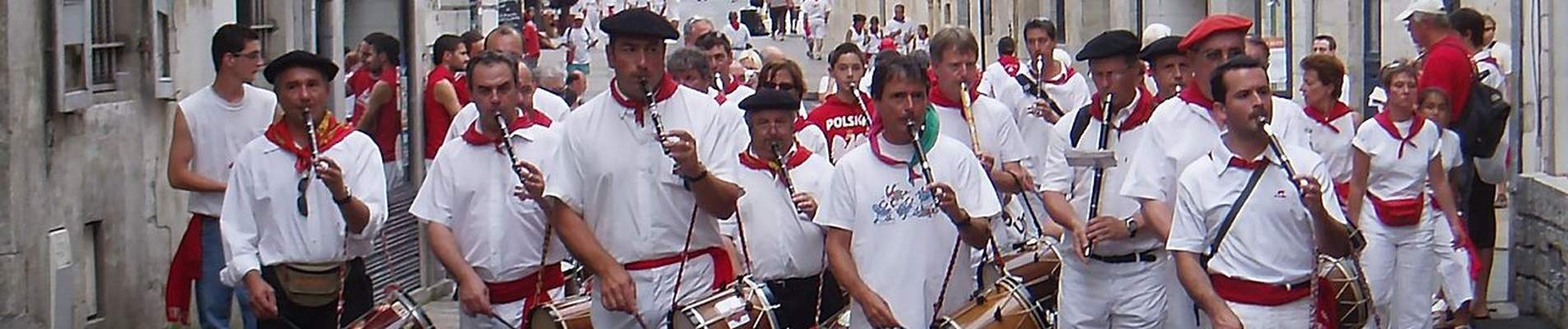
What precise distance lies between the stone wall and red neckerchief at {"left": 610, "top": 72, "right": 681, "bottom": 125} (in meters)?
5.73

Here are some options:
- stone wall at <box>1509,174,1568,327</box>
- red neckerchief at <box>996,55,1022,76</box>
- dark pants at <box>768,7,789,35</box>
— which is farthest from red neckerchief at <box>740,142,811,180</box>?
dark pants at <box>768,7,789,35</box>

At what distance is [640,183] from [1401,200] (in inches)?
167

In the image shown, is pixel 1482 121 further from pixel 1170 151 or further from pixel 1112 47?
pixel 1170 151

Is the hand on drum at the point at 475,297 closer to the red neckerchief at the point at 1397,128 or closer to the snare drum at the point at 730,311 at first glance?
the snare drum at the point at 730,311

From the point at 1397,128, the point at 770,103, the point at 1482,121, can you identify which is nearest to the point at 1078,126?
the point at 770,103

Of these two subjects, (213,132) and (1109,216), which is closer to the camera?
(1109,216)

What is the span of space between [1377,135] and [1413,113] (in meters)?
0.26

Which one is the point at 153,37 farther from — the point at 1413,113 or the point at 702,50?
the point at 1413,113

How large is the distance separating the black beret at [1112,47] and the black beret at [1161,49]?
4 cm

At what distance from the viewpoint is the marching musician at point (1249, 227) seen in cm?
793

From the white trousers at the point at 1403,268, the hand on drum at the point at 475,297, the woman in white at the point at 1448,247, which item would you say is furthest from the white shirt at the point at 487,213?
the woman in white at the point at 1448,247

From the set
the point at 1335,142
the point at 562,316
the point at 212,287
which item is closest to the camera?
the point at 562,316

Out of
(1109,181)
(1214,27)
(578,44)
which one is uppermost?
(578,44)

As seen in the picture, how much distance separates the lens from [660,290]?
831 centimetres
